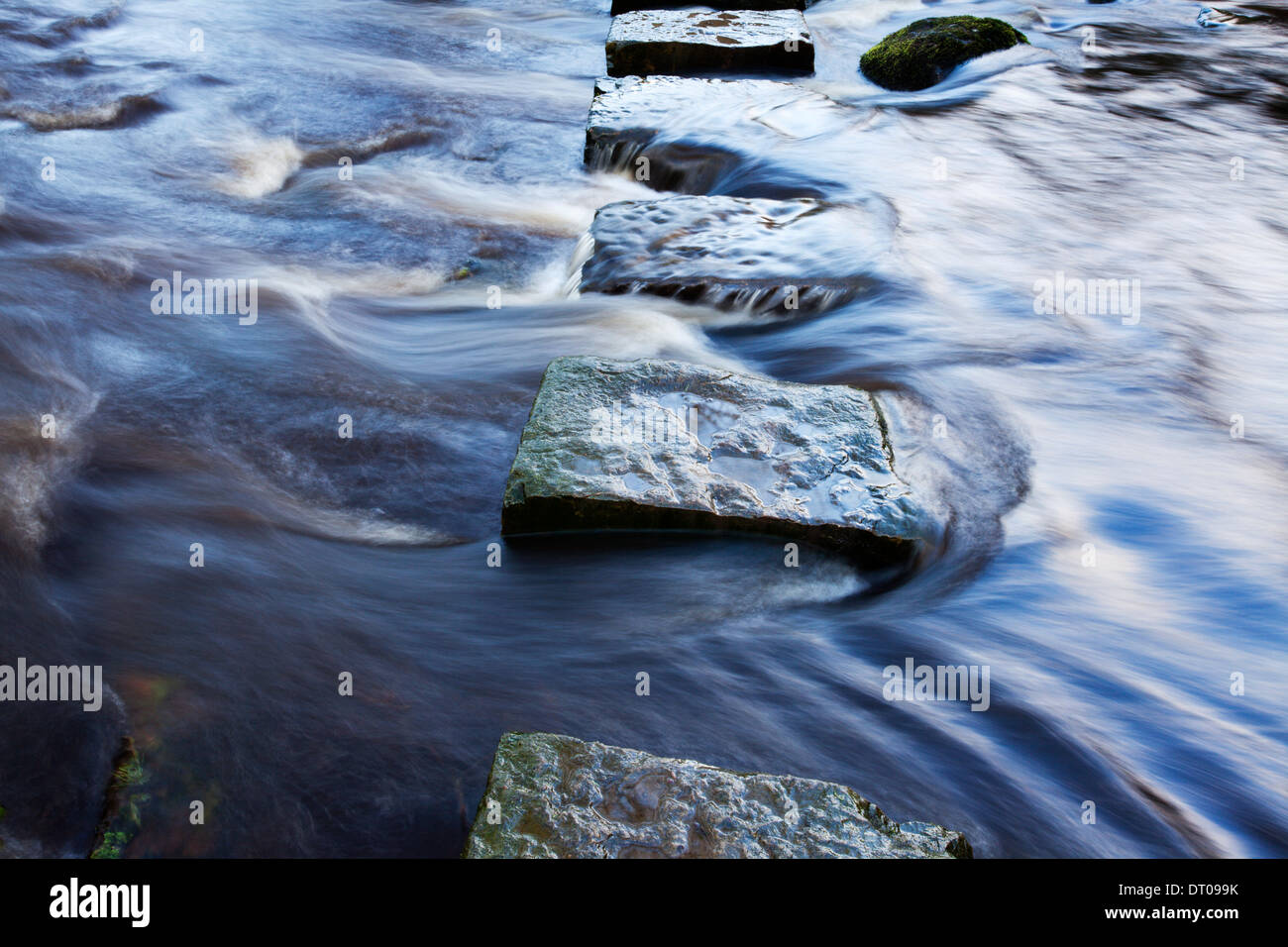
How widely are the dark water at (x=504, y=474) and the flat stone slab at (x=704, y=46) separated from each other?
43.5 inches

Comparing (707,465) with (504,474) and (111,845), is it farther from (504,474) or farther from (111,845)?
(111,845)

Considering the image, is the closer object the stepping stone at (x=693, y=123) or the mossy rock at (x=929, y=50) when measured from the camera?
the stepping stone at (x=693, y=123)

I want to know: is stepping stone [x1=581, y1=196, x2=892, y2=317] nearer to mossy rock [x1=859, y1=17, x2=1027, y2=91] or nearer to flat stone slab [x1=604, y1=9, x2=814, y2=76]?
flat stone slab [x1=604, y1=9, x2=814, y2=76]

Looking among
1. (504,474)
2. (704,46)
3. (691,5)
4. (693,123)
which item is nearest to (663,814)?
(504,474)

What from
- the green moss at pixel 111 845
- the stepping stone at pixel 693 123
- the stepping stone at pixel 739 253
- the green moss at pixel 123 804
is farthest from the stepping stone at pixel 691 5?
the green moss at pixel 111 845

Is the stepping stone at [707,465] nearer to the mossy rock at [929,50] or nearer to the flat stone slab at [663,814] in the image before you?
the flat stone slab at [663,814]

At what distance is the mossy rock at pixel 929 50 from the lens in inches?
306

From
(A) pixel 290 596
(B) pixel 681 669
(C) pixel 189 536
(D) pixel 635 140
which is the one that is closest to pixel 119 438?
(C) pixel 189 536

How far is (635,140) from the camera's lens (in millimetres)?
6379

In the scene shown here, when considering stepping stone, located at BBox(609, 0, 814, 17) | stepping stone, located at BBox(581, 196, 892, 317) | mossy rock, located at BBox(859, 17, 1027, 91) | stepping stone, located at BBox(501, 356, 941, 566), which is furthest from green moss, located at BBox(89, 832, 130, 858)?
stepping stone, located at BBox(609, 0, 814, 17)

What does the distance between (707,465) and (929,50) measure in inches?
239

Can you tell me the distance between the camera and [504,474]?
339 cm
